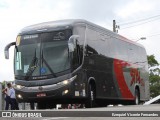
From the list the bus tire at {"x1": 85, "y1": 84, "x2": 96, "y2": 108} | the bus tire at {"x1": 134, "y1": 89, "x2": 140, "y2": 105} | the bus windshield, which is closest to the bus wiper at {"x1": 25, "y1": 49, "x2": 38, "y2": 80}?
the bus windshield

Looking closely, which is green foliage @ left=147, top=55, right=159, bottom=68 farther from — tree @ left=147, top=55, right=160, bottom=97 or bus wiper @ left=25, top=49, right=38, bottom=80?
bus wiper @ left=25, top=49, right=38, bottom=80

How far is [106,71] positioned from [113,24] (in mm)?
28716

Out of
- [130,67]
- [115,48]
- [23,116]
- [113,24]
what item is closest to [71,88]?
[115,48]

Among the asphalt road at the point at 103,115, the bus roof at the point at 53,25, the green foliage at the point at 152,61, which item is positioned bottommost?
the asphalt road at the point at 103,115

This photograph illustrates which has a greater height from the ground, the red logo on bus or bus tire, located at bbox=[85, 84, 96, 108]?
the red logo on bus

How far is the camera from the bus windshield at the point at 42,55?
17.1 meters

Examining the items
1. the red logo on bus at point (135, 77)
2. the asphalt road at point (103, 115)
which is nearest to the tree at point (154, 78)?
the red logo on bus at point (135, 77)

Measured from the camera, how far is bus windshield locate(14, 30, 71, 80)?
1706 centimetres

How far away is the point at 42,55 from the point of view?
57.3ft

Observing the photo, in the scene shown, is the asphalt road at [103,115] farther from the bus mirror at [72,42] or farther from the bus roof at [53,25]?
the bus roof at [53,25]

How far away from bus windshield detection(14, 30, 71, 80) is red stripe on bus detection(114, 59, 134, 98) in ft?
15.2

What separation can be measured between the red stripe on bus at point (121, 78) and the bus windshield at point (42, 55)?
4.64 meters

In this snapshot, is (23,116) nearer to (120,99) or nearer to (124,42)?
(120,99)

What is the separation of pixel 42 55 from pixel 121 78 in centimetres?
586
